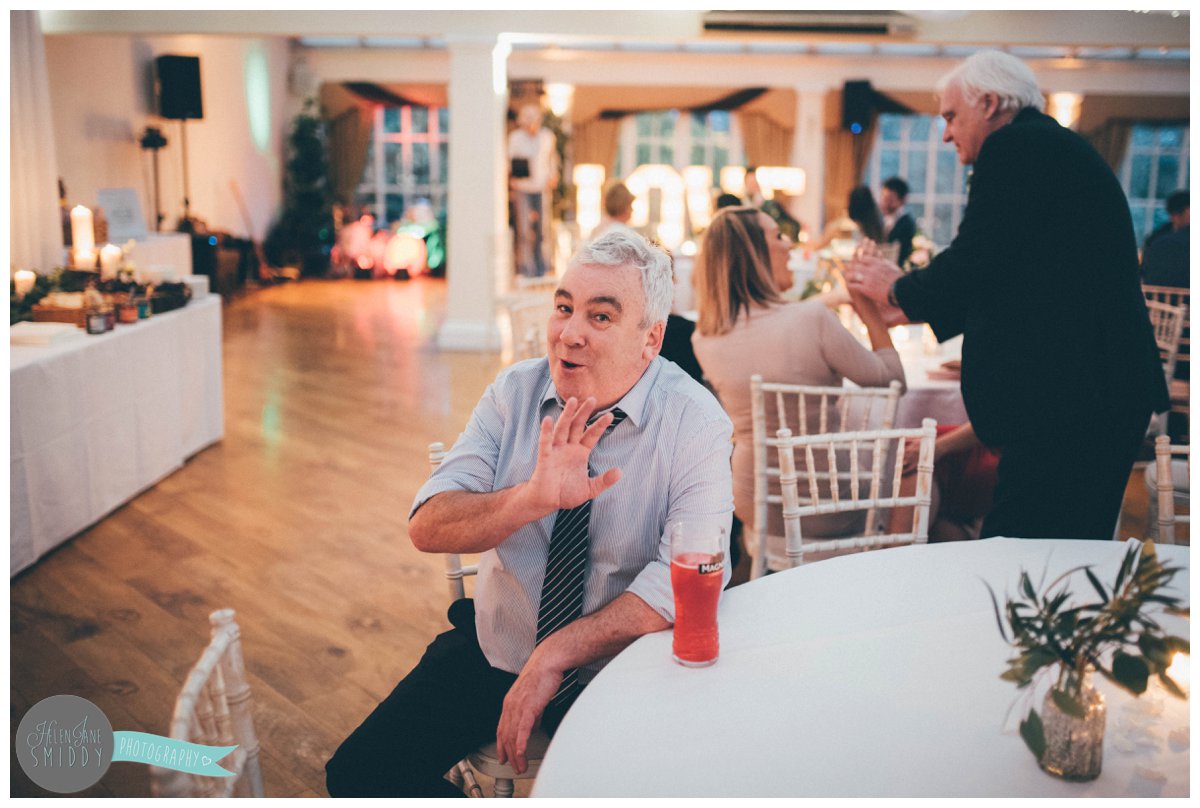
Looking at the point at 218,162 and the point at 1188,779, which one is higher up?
the point at 218,162

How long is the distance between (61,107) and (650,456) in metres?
7.59

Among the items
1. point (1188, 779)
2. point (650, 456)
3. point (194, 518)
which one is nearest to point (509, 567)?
point (650, 456)

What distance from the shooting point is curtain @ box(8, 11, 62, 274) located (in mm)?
4816

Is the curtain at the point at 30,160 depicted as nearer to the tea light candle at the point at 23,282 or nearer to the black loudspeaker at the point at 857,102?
the tea light candle at the point at 23,282

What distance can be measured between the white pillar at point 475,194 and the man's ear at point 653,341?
5486mm

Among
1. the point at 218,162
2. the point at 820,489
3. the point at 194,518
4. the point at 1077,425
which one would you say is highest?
the point at 218,162

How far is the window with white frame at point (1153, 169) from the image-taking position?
12.6m

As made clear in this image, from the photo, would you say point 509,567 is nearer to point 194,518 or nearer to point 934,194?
point 194,518

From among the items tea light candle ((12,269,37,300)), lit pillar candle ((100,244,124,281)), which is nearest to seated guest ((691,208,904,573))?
tea light candle ((12,269,37,300))

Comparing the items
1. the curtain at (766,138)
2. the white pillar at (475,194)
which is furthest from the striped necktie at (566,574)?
the curtain at (766,138)

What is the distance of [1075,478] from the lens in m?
1.97

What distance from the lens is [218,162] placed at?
10422mm

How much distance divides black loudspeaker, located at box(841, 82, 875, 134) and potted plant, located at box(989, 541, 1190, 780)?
12.0 meters

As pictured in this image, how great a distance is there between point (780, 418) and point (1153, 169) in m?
12.6
